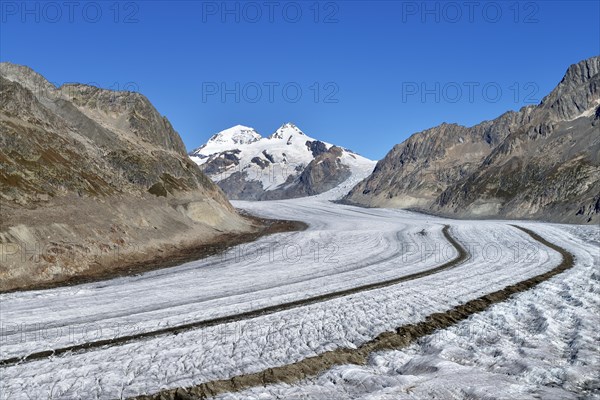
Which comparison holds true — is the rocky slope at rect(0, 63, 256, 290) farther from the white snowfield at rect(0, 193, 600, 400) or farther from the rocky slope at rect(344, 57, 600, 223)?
the rocky slope at rect(344, 57, 600, 223)

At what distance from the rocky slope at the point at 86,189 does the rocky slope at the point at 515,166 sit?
48.8 metres

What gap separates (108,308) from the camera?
592 inches

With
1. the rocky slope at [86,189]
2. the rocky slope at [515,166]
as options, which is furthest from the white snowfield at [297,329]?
the rocky slope at [515,166]

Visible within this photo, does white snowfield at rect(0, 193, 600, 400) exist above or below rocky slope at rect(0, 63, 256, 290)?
below

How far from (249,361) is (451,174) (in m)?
122

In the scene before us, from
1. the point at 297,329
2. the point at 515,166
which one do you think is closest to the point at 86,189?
the point at 297,329

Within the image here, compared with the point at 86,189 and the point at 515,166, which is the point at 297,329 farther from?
the point at 515,166

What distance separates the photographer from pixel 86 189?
30.7m

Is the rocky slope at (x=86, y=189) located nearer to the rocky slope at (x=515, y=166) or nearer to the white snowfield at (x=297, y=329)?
the white snowfield at (x=297, y=329)

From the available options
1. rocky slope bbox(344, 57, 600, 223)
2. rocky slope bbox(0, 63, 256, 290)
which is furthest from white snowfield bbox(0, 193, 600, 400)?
rocky slope bbox(344, 57, 600, 223)

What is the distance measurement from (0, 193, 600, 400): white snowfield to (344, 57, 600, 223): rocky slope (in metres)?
46.5

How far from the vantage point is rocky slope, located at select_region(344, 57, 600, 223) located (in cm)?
6975

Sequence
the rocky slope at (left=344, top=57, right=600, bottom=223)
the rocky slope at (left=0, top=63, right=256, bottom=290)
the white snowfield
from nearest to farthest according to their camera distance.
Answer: the white snowfield, the rocky slope at (left=0, top=63, right=256, bottom=290), the rocky slope at (left=344, top=57, right=600, bottom=223)

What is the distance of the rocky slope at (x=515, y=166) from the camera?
69750 millimetres
